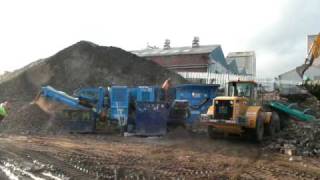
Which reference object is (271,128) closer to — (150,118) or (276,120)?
(276,120)

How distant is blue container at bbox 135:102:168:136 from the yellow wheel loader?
2098mm

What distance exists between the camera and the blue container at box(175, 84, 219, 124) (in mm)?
17062

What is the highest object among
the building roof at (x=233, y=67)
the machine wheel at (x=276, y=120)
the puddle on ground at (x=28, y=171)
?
the building roof at (x=233, y=67)

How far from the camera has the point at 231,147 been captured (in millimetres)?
13172

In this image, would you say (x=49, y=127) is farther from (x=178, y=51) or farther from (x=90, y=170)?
(x=178, y=51)

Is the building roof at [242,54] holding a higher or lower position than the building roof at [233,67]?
higher

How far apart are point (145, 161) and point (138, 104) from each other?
20.6ft

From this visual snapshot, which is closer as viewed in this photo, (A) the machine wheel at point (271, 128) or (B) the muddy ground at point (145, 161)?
(B) the muddy ground at point (145, 161)

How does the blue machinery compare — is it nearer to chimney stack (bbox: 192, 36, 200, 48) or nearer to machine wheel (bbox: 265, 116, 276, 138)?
machine wheel (bbox: 265, 116, 276, 138)

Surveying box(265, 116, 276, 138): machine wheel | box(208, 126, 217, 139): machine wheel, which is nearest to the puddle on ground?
box(208, 126, 217, 139): machine wheel

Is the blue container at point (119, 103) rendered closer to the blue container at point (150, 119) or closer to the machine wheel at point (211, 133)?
the blue container at point (150, 119)

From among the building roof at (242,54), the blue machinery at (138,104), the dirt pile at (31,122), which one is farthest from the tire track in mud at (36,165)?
the building roof at (242,54)

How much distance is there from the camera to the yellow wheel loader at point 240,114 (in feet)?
44.8

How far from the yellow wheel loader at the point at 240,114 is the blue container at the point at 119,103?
3.48 metres
